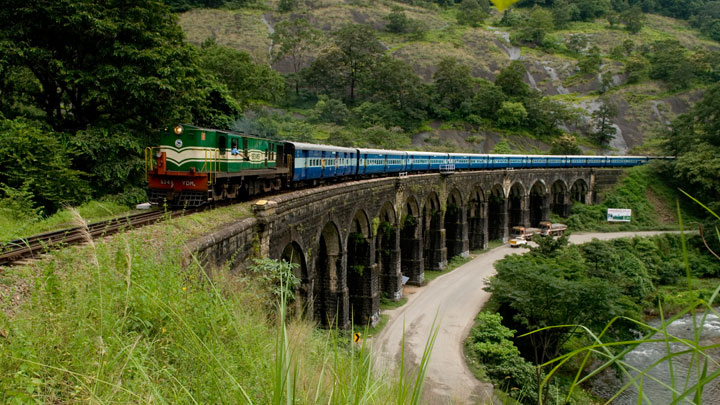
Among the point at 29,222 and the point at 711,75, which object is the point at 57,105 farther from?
the point at 711,75

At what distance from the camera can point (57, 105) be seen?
53.9 ft

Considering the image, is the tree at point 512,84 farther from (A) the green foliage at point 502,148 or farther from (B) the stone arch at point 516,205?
(B) the stone arch at point 516,205

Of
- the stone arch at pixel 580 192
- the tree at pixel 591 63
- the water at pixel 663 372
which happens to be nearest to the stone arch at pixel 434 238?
the water at pixel 663 372

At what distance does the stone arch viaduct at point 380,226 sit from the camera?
472 inches

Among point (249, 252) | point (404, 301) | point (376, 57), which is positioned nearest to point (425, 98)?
point (376, 57)

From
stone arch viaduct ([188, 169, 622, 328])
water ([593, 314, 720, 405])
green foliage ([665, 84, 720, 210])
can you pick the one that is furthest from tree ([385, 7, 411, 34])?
water ([593, 314, 720, 405])

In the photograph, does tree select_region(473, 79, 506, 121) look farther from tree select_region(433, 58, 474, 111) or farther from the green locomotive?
the green locomotive

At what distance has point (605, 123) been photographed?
207 feet

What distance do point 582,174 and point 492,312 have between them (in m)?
29.7

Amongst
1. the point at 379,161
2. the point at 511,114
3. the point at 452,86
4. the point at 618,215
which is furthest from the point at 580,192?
the point at 379,161

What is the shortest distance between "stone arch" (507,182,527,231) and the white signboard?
8.62 metres

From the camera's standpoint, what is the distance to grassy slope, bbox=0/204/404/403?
2586 mm

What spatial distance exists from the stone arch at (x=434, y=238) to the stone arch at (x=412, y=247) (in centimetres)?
→ 239

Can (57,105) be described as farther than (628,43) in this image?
No
